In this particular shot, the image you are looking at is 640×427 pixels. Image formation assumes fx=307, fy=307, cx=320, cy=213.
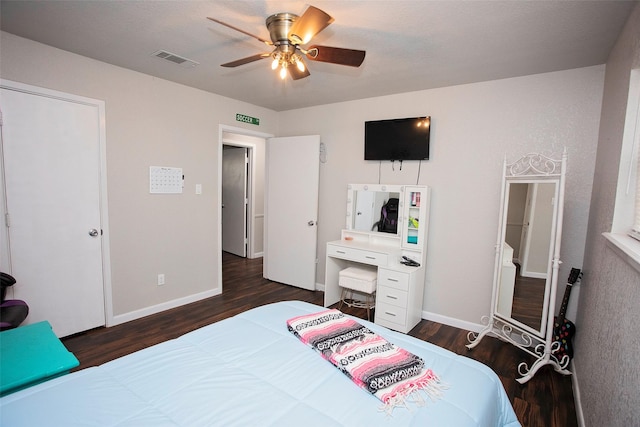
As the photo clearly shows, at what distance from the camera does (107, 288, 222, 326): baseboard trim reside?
3.02 m

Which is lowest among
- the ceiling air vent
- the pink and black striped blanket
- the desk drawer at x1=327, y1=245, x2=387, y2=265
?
the pink and black striped blanket

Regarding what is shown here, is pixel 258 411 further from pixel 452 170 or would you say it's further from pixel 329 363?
pixel 452 170

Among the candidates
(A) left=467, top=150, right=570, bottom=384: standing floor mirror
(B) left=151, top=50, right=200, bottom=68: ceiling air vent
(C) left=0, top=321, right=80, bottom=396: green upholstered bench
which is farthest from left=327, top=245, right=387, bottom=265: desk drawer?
(C) left=0, top=321, right=80, bottom=396: green upholstered bench

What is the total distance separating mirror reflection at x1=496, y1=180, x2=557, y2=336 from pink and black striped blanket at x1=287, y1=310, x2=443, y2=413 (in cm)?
164

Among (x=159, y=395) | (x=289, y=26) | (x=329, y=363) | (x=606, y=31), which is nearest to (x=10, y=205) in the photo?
(x=159, y=395)

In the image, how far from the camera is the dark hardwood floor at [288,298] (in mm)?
2037

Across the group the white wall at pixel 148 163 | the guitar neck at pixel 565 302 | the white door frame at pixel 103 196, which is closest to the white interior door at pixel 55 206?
the white door frame at pixel 103 196

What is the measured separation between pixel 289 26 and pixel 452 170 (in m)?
2.12

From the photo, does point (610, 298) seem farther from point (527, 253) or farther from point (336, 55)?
point (336, 55)

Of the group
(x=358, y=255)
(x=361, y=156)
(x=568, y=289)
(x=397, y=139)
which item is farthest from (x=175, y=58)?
(x=568, y=289)

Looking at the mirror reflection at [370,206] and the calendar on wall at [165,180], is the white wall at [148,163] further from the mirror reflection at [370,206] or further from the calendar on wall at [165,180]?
the mirror reflection at [370,206]

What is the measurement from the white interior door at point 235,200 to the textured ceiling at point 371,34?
2.73 meters

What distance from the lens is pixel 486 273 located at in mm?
3002

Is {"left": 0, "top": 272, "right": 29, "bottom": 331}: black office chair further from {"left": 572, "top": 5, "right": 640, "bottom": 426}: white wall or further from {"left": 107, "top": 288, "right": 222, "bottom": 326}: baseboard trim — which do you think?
{"left": 572, "top": 5, "right": 640, "bottom": 426}: white wall
